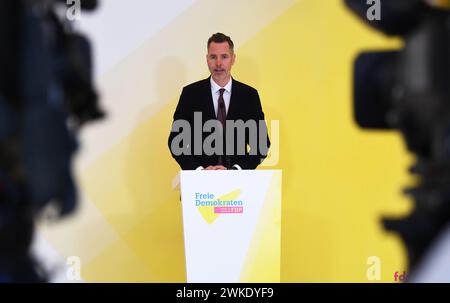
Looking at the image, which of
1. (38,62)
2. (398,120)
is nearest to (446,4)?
(398,120)

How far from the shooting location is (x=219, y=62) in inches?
143

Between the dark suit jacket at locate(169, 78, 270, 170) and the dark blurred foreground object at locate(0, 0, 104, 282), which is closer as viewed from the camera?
the dark blurred foreground object at locate(0, 0, 104, 282)

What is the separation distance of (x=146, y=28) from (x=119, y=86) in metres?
0.32

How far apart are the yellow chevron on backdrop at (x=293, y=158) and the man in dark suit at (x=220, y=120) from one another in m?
0.05

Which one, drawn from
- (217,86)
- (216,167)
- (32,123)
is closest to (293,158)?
(216,167)

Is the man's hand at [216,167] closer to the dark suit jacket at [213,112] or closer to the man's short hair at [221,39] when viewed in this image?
the dark suit jacket at [213,112]

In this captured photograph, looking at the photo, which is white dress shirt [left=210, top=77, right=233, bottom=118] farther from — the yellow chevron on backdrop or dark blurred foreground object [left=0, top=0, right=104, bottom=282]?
dark blurred foreground object [left=0, top=0, right=104, bottom=282]

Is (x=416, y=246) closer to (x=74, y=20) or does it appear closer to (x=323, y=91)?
(x=323, y=91)

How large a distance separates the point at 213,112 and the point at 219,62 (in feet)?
0.86

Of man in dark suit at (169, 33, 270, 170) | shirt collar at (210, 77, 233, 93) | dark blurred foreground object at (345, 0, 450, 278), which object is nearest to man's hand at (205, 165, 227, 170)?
man in dark suit at (169, 33, 270, 170)

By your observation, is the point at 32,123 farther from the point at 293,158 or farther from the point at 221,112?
the point at 293,158

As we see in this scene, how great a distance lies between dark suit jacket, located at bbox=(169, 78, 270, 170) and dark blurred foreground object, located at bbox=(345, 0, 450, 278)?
1.76 meters

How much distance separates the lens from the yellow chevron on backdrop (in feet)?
11.8

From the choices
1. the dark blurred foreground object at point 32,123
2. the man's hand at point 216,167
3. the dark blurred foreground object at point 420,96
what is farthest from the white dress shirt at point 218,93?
the dark blurred foreground object at point 420,96
